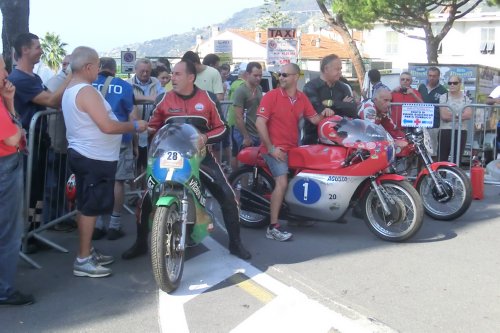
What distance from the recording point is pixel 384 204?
670 centimetres

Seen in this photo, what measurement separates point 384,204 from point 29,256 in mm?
3550

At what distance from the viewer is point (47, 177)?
6750 mm

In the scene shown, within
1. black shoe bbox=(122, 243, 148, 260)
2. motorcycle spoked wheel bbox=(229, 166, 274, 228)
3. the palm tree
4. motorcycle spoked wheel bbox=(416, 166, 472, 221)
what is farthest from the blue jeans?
the palm tree

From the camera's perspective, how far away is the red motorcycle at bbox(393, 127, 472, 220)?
26.2 feet

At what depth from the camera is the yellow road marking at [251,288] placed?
5.27 metres

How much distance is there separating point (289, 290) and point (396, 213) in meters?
1.87

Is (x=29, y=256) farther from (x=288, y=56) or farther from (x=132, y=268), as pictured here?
(x=288, y=56)

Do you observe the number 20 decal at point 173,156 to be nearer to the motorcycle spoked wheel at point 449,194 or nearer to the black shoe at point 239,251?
the black shoe at point 239,251

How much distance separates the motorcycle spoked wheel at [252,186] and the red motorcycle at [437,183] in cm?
169

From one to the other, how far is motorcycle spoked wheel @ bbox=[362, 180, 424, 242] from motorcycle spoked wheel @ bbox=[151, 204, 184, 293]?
238 cm

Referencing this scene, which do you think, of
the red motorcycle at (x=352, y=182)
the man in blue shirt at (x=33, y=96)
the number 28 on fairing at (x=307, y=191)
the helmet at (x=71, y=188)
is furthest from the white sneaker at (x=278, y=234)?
the man in blue shirt at (x=33, y=96)

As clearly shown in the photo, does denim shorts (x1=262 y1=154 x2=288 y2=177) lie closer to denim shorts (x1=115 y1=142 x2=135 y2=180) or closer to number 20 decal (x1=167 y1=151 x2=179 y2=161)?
denim shorts (x1=115 y1=142 x2=135 y2=180)

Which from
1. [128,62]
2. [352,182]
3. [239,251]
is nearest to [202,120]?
[239,251]

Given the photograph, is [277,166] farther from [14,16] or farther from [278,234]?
[14,16]
